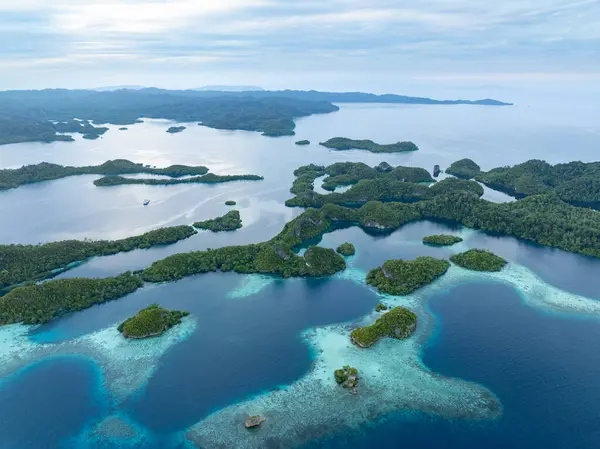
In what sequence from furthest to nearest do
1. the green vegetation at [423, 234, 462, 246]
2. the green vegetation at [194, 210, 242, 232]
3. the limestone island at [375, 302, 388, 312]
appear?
1. the green vegetation at [194, 210, 242, 232]
2. the green vegetation at [423, 234, 462, 246]
3. the limestone island at [375, 302, 388, 312]

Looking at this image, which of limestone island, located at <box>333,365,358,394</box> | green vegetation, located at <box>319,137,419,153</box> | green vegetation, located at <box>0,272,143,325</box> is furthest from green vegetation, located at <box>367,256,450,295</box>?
green vegetation, located at <box>319,137,419,153</box>

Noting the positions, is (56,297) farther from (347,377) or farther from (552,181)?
(552,181)

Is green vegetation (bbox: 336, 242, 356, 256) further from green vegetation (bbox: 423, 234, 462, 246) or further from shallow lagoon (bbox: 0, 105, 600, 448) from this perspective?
green vegetation (bbox: 423, 234, 462, 246)

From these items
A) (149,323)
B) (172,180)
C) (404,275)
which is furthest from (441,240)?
(172,180)

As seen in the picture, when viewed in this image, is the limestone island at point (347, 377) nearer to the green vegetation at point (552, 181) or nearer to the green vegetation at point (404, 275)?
the green vegetation at point (404, 275)

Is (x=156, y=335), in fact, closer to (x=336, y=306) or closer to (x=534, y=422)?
(x=336, y=306)

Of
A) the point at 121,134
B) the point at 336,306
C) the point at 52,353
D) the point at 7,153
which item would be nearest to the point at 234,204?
the point at 336,306
